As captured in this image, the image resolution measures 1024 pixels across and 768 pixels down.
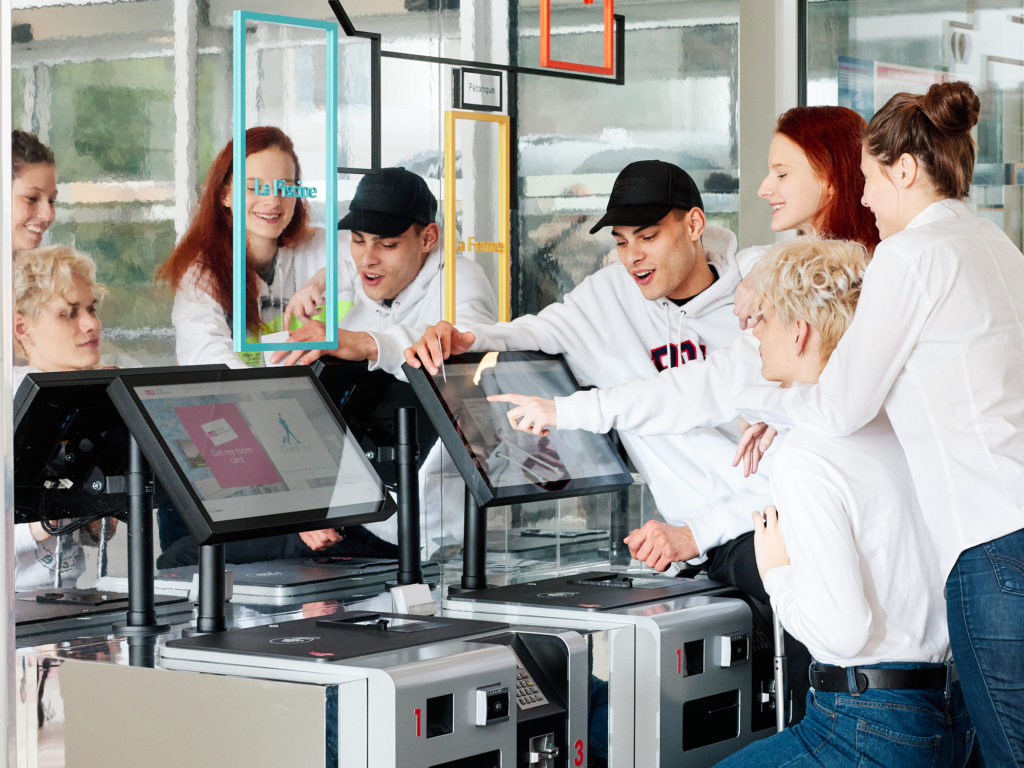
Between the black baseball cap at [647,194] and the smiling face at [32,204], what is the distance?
4.39ft

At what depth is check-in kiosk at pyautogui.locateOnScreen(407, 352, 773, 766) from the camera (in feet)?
9.09

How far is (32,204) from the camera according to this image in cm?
253

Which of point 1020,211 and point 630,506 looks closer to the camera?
point 630,506

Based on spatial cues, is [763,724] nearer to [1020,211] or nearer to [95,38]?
[95,38]

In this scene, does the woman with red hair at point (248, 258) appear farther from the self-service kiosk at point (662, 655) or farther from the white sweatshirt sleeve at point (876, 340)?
the white sweatshirt sleeve at point (876, 340)

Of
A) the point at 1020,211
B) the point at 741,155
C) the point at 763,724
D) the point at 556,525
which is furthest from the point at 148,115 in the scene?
the point at 1020,211

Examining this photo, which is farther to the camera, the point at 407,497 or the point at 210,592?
the point at 407,497

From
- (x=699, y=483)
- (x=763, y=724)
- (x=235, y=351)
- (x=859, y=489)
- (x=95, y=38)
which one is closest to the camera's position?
(x=859, y=489)

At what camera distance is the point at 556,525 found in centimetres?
350

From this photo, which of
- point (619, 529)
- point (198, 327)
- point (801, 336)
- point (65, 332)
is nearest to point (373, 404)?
point (198, 327)

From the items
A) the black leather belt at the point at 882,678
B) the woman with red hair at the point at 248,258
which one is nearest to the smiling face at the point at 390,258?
the woman with red hair at the point at 248,258

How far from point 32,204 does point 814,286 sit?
4.50ft

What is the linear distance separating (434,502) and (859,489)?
1.09 m

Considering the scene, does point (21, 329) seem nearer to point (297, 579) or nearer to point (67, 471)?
point (67, 471)
